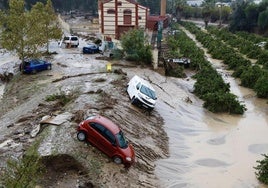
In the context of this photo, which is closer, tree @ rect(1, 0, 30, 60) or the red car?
the red car

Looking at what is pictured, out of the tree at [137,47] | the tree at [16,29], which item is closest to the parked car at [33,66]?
the tree at [16,29]

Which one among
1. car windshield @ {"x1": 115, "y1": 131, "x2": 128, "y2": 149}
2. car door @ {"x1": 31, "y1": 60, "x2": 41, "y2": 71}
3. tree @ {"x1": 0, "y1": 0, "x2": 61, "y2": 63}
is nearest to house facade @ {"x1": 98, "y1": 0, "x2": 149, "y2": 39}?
tree @ {"x1": 0, "y1": 0, "x2": 61, "y2": 63}

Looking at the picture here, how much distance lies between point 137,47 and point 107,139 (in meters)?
25.5

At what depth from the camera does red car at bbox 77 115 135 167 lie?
16422mm

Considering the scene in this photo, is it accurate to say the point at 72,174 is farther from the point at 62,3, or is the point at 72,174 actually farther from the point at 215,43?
the point at 62,3

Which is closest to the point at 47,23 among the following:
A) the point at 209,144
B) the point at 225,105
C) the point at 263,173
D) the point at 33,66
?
the point at 33,66

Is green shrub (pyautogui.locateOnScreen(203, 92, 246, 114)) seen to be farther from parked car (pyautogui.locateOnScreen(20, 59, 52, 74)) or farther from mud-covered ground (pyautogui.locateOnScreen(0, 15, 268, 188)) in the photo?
parked car (pyautogui.locateOnScreen(20, 59, 52, 74))

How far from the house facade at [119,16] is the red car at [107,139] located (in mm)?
46449

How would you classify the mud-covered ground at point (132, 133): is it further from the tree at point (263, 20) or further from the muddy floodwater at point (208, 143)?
the tree at point (263, 20)

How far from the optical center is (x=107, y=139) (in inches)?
649


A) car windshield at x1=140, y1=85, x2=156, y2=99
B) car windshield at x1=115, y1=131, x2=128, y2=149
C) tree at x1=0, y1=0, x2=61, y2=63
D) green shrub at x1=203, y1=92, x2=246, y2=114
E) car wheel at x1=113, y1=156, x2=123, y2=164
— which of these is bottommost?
green shrub at x1=203, y1=92, x2=246, y2=114

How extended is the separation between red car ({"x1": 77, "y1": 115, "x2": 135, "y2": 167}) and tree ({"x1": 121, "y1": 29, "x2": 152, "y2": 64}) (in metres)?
24.5

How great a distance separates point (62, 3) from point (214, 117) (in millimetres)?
103092

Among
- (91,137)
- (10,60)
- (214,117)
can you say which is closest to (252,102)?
(214,117)
